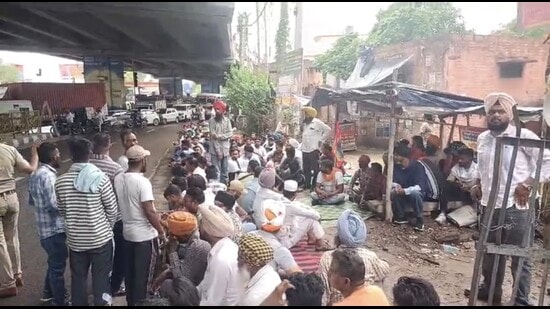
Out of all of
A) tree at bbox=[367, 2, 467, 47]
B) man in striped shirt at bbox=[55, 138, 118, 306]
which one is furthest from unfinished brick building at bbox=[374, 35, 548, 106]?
man in striped shirt at bbox=[55, 138, 118, 306]

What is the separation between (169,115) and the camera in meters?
29.3

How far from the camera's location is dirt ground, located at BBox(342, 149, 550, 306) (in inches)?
171

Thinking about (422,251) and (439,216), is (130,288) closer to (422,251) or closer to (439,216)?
(422,251)

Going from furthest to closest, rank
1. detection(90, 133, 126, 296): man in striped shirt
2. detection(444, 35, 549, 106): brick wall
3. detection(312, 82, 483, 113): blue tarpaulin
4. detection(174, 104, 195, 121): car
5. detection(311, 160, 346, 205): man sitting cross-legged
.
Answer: detection(174, 104, 195, 121): car → detection(444, 35, 549, 106): brick wall → detection(311, 160, 346, 205): man sitting cross-legged → detection(312, 82, 483, 113): blue tarpaulin → detection(90, 133, 126, 296): man in striped shirt

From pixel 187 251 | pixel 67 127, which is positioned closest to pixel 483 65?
pixel 187 251

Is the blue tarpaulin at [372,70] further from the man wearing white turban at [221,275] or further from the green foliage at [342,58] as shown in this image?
the man wearing white turban at [221,275]

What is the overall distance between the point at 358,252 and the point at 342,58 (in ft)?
54.6

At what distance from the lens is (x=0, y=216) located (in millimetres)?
3875

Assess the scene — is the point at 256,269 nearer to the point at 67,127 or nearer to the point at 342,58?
the point at 342,58

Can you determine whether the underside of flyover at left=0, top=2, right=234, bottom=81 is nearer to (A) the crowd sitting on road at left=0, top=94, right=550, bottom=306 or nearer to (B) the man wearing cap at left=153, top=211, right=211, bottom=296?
(A) the crowd sitting on road at left=0, top=94, right=550, bottom=306

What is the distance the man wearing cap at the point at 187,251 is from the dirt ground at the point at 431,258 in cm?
203

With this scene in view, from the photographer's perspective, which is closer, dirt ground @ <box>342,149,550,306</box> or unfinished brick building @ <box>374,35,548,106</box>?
dirt ground @ <box>342,149,550,306</box>

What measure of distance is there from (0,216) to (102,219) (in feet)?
4.51

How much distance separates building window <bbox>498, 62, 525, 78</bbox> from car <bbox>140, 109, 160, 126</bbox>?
2017cm
